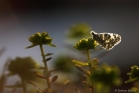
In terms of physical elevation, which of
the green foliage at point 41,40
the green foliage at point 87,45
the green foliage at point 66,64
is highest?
the green foliage at point 41,40

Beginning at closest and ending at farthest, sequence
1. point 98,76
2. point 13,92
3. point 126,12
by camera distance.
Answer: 1. point 98,76
2. point 13,92
3. point 126,12

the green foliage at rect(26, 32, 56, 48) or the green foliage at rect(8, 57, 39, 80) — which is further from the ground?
the green foliage at rect(26, 32, 56, 48)

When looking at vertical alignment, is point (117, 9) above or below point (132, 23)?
above

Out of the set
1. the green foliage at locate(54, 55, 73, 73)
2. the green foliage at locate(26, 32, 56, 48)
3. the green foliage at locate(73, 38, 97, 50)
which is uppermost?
the green foliage at locate(26, 32, 56, 48)

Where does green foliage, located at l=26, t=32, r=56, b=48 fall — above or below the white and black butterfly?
above

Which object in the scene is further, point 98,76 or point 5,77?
point 5,77

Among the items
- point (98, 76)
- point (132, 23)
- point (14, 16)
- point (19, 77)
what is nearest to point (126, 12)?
point (132, 23)

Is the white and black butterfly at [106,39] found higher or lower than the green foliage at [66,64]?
higher

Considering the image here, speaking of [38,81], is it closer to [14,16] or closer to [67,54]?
[67,54]
